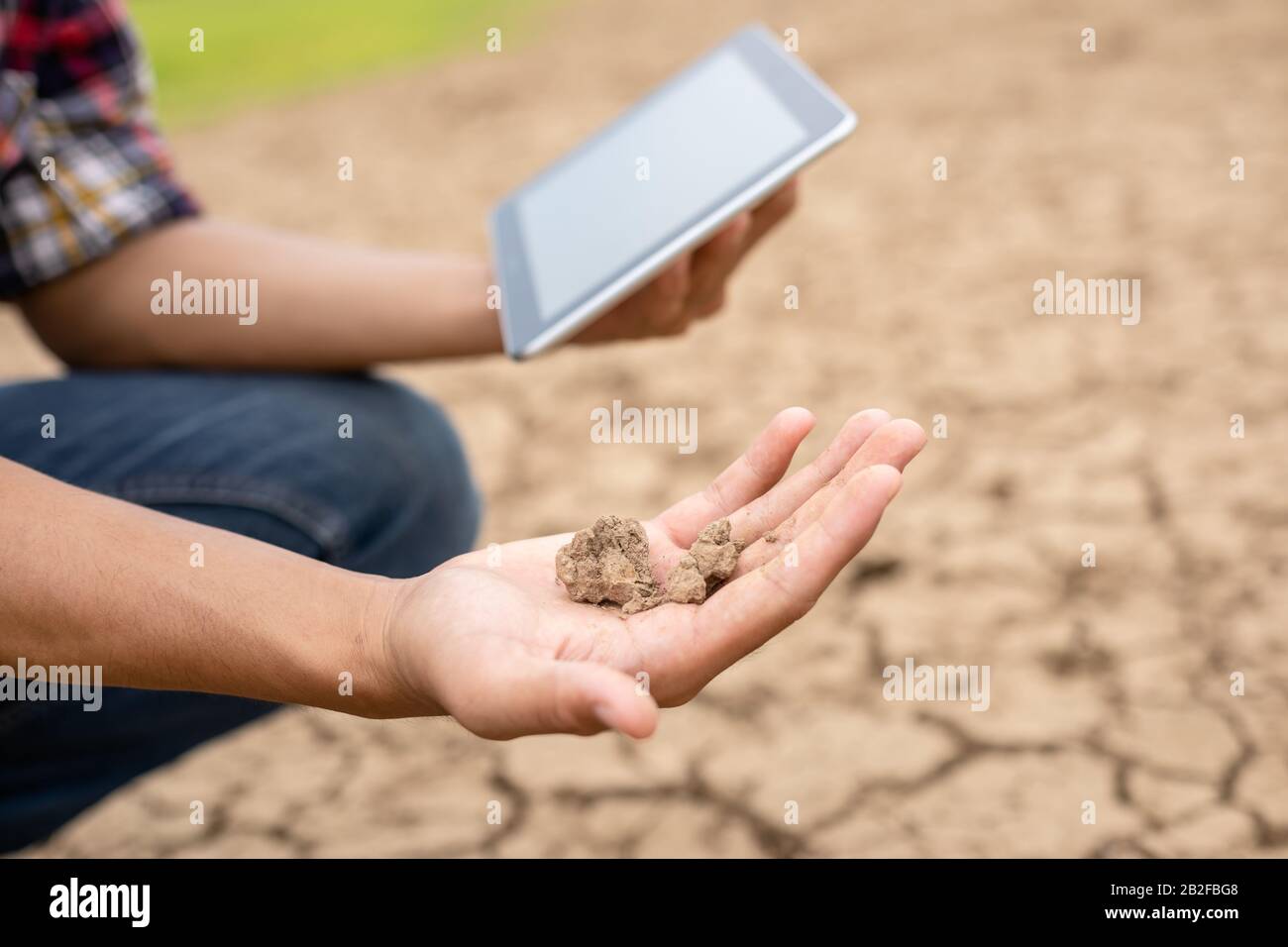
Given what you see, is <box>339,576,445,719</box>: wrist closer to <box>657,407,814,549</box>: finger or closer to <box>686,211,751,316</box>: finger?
<box>657,407,814,549</box>: finger

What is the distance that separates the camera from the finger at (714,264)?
1522 mm

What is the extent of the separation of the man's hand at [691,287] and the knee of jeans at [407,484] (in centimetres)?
30

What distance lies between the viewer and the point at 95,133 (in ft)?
5.49

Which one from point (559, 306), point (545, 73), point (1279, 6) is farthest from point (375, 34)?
point (559, 306)

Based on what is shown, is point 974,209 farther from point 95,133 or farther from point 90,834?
point 90,834

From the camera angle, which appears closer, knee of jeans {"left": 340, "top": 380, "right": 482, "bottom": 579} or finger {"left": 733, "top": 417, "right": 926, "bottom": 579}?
finger {"left": 733, "top": 417, "right": 926, "bottom": 579}

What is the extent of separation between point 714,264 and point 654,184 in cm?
14

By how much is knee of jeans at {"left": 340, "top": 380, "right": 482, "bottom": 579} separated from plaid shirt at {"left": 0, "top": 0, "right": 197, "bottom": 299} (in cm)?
42

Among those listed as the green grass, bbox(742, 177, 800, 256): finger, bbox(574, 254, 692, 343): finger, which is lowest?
bbox(574, 254, 692, 343): finger

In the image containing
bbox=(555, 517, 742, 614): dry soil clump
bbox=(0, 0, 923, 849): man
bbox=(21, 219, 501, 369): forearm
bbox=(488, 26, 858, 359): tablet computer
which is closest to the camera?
bbox=(0, 0, 923, 849): man

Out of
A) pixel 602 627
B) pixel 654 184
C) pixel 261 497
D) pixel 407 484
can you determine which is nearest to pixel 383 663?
pixel 602 627

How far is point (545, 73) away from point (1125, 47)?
263 centimetres

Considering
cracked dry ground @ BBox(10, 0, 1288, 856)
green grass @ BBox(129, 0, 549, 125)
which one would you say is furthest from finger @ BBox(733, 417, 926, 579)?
green grass @ BBox(129, 0, 549, 125)

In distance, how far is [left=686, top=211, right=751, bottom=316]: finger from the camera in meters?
1.52
